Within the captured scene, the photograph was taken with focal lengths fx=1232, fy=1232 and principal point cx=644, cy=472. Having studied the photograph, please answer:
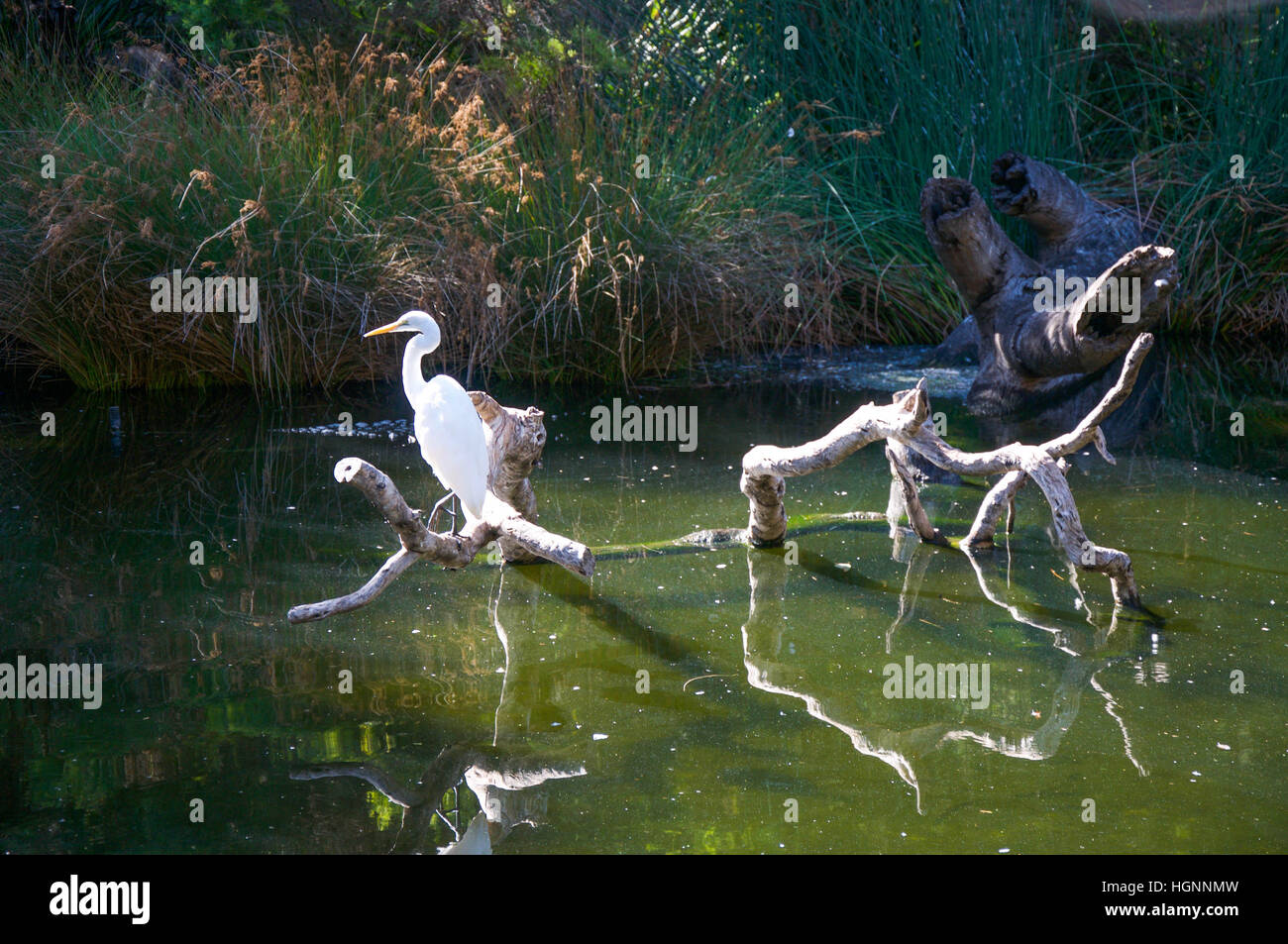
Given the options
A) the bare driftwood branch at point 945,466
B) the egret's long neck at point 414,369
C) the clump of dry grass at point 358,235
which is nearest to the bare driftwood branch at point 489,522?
the egret's long neck at point 414,369

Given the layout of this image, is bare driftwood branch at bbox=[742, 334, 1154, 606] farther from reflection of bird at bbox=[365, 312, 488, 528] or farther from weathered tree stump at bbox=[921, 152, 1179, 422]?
weathered tree stump at bbox=[921, 152, 1179, 422]

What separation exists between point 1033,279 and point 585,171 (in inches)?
84.8

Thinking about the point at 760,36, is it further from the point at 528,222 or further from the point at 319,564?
the point at 319,564

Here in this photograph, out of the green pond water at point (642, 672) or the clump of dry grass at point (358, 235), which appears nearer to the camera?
the green pond water at point (642, 672)

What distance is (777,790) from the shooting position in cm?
255

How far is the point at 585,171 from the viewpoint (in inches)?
234

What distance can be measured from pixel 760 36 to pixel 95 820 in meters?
6.94

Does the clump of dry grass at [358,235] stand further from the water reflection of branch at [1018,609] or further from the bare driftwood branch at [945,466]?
the water reflection of branch at [1018,609]

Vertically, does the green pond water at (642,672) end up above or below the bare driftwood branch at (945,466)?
below

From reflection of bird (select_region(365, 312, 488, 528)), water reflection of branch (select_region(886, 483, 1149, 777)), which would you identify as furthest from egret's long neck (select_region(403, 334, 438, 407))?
water reflection of branch (select_region(886, 483, 1149, 777))

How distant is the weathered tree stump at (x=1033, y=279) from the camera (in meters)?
5.10

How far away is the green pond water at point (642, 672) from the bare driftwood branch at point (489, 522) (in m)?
0.24

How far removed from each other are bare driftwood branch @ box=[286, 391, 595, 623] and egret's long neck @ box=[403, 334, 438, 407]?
190mm

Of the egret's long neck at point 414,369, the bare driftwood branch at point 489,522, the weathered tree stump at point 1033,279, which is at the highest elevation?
the weathered tree stump at point 1033,279
